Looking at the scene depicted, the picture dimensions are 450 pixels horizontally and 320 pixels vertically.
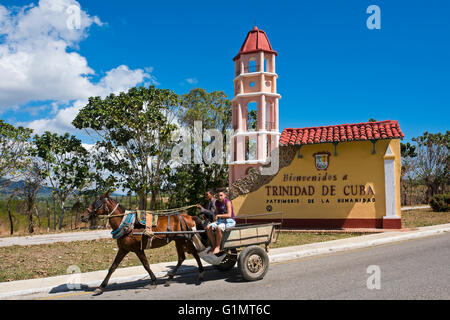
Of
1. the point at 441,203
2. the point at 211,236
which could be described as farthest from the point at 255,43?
the point at 211,236

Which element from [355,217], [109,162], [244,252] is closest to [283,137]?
[355,217]

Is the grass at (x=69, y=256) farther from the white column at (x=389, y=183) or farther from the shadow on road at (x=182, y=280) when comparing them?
the white column at (x=389, y=183)

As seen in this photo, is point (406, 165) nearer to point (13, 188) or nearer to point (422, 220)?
point (422, 220)

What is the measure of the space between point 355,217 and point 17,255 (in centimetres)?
1511

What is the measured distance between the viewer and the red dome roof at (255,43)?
2530 cm

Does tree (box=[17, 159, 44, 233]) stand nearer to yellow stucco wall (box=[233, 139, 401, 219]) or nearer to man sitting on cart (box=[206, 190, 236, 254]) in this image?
yellow stucco wall (box=[233, 139, 401, 219])

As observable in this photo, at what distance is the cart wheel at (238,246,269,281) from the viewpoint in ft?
26.9

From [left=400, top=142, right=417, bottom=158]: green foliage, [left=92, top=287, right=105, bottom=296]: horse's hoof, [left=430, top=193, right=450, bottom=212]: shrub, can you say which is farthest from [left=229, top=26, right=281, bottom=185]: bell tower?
[left=400, top=142, right=417, bottom=158]: green foliage

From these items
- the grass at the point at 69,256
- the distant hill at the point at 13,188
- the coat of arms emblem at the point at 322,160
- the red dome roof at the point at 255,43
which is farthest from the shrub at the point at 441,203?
the distant hill at the point at 13,188

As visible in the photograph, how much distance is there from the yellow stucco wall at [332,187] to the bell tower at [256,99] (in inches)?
239

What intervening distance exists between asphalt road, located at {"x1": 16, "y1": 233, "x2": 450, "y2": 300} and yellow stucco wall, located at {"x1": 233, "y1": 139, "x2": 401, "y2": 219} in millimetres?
6721

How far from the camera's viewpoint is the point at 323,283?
780 centimetres
